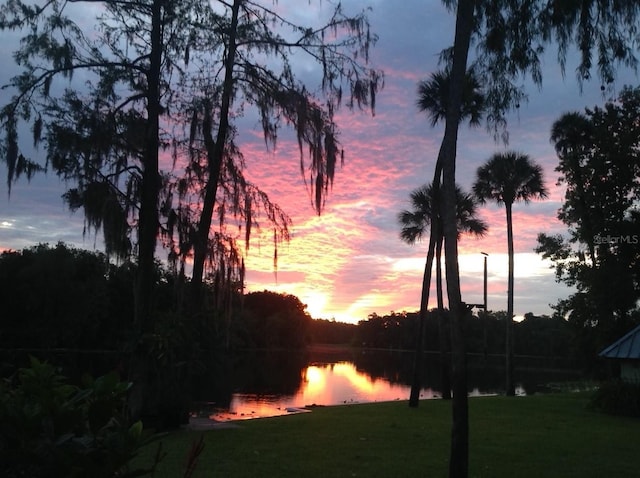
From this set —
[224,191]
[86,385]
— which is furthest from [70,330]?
[86,385]

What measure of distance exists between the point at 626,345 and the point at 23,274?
126 feet

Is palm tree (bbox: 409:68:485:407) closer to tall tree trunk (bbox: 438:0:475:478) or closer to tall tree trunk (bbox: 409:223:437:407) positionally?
tall tree trunk (bbox: 409:223:437:407)

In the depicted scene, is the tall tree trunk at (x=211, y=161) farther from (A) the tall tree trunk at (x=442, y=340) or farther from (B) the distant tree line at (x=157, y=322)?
(A) the tall tree trunk at (x=442, y=340)

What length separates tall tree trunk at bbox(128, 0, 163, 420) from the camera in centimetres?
1180

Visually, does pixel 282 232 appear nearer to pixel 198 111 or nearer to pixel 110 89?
pixel 198 111

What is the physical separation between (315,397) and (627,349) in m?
15.2

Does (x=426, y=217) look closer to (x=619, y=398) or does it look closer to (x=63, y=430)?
(x=619, y=398)

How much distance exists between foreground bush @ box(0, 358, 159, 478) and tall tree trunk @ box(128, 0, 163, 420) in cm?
976

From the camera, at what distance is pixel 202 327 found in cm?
1318

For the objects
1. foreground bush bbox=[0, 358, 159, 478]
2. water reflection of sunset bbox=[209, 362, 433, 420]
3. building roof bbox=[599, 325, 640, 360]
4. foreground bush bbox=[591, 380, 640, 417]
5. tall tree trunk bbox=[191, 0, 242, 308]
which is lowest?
water reflection of sunset bbox=[209, 362, 433, 420]

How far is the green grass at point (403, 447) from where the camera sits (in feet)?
26.3

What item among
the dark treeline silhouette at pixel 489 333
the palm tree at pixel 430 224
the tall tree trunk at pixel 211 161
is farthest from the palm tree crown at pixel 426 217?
the dark treeline silhouette at pixel 489 333

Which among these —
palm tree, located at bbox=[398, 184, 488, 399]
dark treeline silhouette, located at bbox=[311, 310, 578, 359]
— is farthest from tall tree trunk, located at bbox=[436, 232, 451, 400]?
dark treeline silhouette, located at bbox=[311, 310, 578, 359]

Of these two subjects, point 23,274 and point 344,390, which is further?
point 23,274
